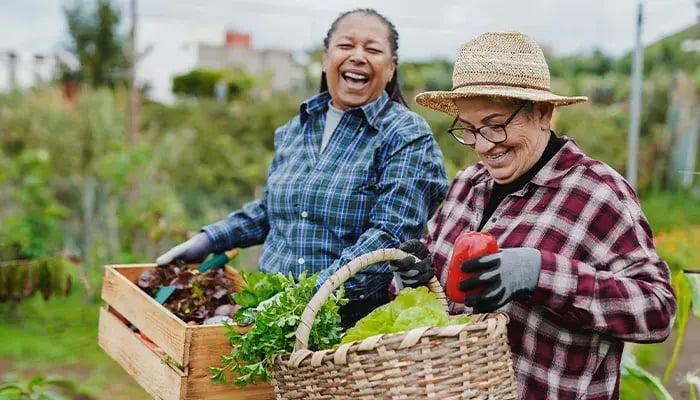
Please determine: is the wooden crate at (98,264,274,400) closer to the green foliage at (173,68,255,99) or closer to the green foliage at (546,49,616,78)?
the green foliage at (173,68,255,99)

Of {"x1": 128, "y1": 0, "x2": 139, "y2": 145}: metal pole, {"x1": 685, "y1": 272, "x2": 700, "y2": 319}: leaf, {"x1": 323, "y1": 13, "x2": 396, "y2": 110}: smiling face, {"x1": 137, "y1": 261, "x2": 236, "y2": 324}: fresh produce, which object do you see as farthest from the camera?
{"x1": 128, "y1": 0, "x2": 139, "y2": 145}: metal pole

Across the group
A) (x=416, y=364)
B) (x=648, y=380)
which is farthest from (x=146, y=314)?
(x=648, y=380)

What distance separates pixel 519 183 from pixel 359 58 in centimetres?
73

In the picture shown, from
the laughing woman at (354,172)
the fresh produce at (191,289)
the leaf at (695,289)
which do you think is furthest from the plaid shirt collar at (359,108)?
the leaf at (695,289)

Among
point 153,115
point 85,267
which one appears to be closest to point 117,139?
point 85,267

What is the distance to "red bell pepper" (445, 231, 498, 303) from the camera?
1.96 meters

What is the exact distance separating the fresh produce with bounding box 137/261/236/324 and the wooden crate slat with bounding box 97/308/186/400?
0.49 feet

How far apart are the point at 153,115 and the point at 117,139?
190 inches

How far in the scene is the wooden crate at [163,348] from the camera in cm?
226

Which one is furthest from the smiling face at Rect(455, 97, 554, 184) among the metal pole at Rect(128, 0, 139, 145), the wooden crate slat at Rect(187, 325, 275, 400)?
the metal pole at Rect(128, 0, 139, 145)

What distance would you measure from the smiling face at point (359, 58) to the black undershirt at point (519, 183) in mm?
581

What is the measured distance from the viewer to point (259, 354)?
2.08m

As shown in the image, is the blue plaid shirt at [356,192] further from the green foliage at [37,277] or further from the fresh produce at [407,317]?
the green foliage at [37,277]

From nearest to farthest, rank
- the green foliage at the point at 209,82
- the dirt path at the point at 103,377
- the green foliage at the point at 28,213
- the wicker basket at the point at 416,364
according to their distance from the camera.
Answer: the wicker basket at the point at 416,364 → the dirt path at the point at 103,377 → the green foliage at the point at 28,213 → the green foliage at the point at 209,82
